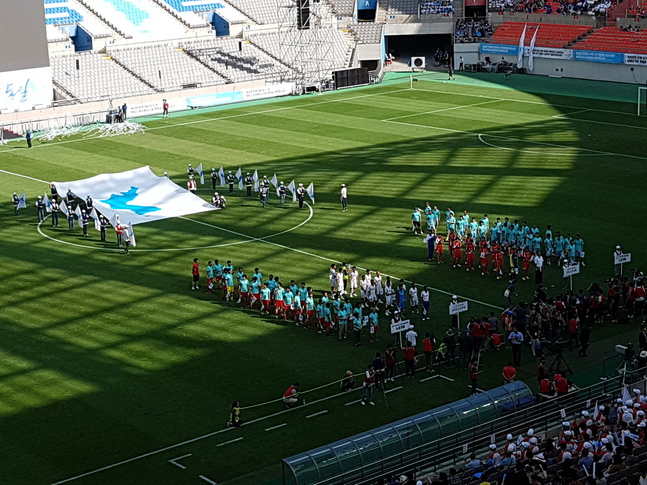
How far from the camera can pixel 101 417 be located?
29.8 meters

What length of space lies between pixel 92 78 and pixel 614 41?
4217 centimetres

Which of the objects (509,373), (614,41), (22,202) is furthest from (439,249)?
(614,41)

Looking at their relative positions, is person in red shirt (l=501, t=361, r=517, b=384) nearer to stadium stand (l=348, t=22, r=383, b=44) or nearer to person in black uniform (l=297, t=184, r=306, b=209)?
person in black uniform (l=297, t=184, r=306, b=209)

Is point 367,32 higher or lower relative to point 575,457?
higher

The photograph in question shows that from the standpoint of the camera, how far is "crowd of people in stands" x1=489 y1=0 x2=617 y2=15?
298 ft

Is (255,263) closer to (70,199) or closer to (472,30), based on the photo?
(70,199)

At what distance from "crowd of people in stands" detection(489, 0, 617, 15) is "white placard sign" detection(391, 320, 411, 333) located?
211 feet

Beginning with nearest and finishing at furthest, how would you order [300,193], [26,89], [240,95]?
1. [300,193]
2. [26,89]
3. [240,95]

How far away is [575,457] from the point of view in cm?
2278

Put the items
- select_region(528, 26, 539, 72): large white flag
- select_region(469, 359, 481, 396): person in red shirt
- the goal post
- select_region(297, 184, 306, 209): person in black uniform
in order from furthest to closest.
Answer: select_region(528, 26, 539, 72): large white flag < the goal post < select_region(297, 184, 306, 209): person in black uniform < select_region(469, 359, 481, 396): person in red shirt

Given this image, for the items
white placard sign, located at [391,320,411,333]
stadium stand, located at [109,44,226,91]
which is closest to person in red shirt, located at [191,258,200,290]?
white placard sign, located at [391,320,411,333]

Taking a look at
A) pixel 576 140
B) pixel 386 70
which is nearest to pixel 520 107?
pixel 576 140

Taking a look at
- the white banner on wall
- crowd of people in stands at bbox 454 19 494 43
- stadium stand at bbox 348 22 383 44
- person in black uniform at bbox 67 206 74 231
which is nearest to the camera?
A: person in black uniform at bbox 67 206 74 231

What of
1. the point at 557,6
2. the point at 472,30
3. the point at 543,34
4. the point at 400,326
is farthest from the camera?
the point at 472,30
